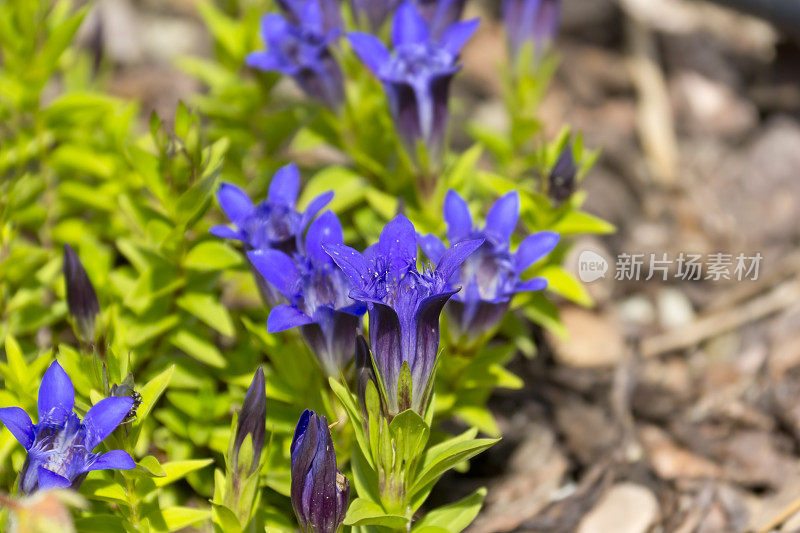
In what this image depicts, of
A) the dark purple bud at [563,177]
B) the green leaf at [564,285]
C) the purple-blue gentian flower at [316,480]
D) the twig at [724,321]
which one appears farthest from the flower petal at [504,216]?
the twig at [724,321]

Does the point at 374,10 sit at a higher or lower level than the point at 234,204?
higher

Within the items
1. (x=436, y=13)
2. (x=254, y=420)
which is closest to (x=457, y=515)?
(x=254, y=420)

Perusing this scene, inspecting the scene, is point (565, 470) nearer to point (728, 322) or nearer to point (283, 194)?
point (728, 322)

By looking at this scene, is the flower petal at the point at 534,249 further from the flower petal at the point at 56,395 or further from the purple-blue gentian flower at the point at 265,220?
the flower petal at the point at 56,395

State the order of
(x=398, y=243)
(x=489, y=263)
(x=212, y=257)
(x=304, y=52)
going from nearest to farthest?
(x=398, y=243) → (x=489, y=263) → (x=212, y=257) → (x=304, y=52)

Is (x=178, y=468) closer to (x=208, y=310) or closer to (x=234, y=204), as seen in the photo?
(x=208, y=310)

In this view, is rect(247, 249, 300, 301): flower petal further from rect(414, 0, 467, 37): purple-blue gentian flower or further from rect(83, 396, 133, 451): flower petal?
rect(414, 0, 467, 37): purple-blue gentian flower
